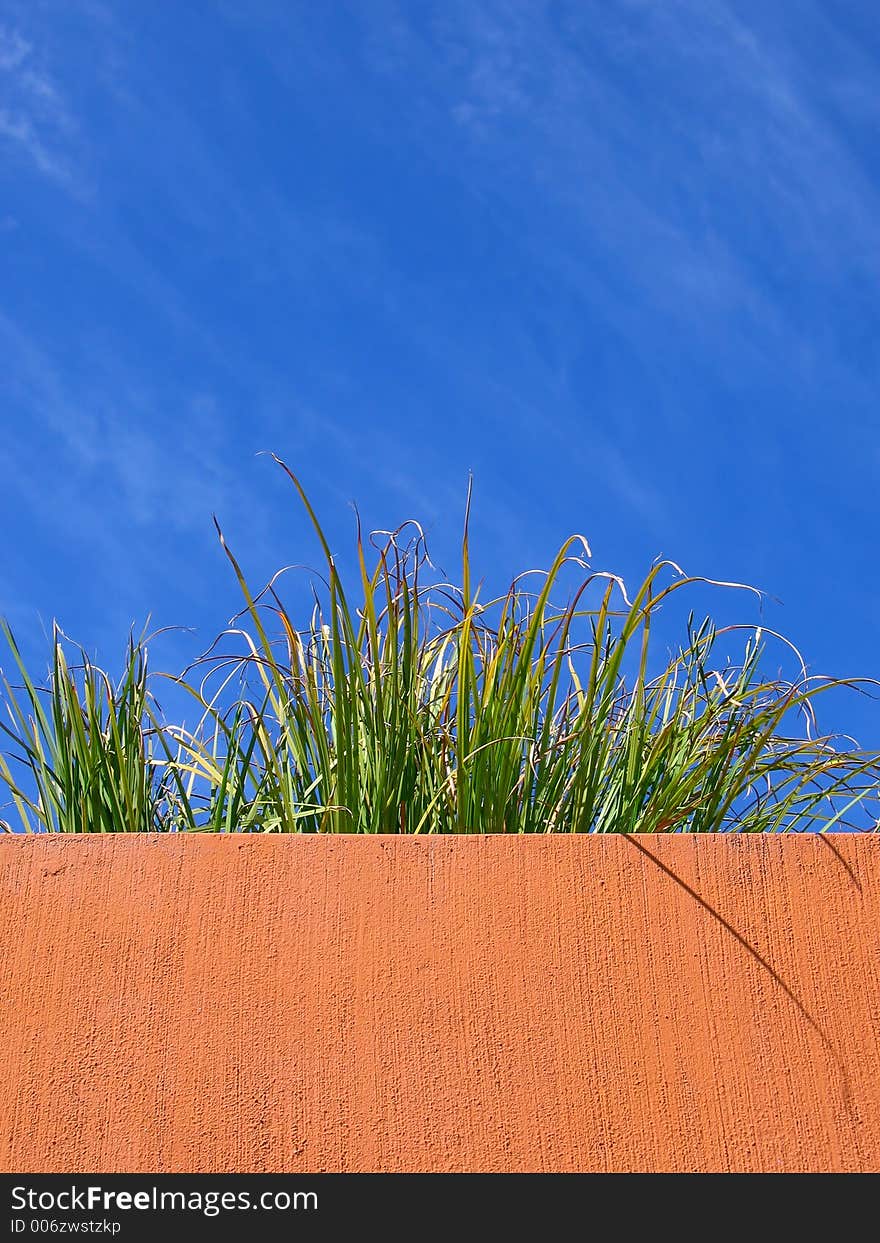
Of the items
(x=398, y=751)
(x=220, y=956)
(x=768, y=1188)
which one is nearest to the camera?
(x=768, y=1188)

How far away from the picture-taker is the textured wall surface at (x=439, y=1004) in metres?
1.55

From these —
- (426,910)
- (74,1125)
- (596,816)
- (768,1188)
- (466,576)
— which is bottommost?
(768,1188)

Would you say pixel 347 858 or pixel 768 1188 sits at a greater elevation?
pixel 347 858

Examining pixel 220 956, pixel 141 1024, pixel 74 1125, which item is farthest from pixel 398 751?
pixel 74 1125

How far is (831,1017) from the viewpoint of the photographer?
1.65 metres

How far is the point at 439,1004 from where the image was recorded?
1.62m

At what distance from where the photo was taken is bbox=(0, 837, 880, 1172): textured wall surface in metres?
1.55

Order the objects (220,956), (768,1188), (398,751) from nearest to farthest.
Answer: (768,1188), (220,956), (398,751)

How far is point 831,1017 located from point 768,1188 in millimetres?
243

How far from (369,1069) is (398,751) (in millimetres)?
528

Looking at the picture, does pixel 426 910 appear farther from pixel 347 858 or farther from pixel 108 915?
pixel 108 915

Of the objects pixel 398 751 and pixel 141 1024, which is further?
pixel 398 751

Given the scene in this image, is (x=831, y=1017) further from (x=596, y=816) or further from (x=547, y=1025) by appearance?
(x=596, y=816)

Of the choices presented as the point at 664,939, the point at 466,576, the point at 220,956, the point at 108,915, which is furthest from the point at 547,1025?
the point at 466,576
